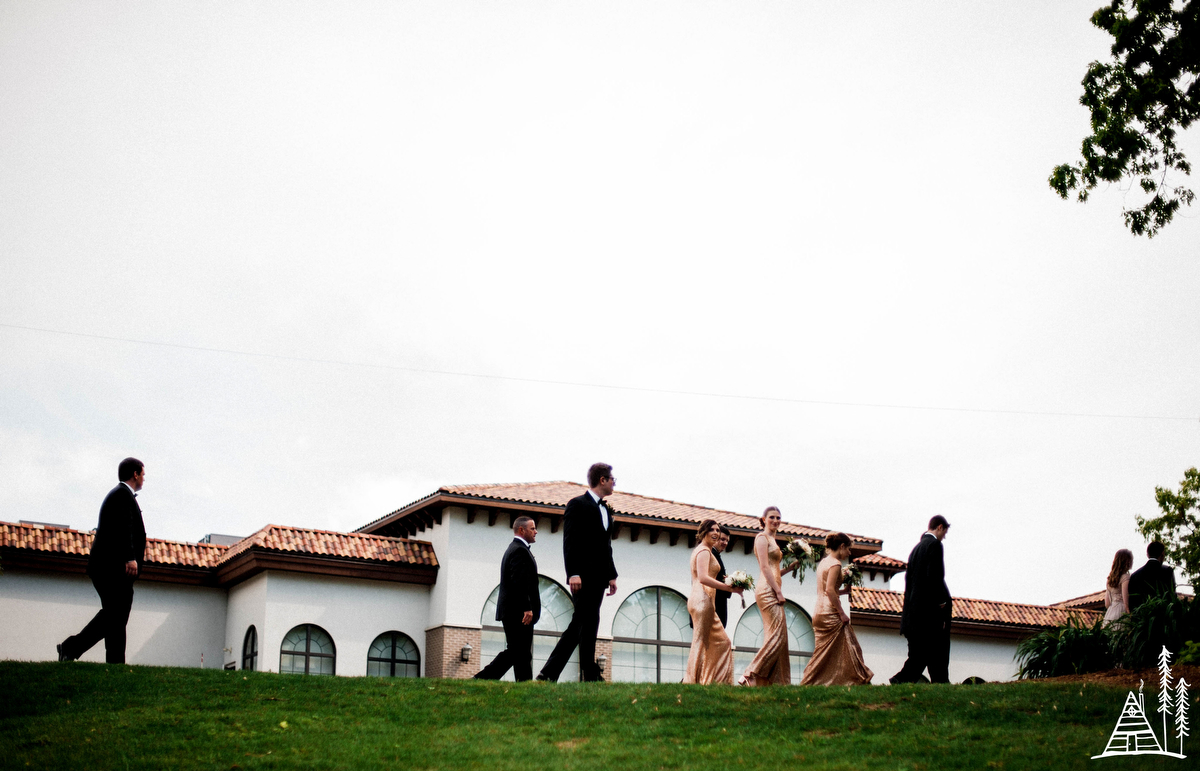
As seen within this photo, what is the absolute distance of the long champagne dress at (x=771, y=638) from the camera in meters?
14.5

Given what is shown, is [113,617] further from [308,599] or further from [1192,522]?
[1192,522]

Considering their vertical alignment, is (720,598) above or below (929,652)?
above

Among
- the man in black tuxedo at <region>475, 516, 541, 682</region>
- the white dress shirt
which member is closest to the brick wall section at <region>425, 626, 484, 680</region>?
the man in black tuxedo at <region>475, 516, 541, 682</region>

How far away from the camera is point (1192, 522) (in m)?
31.3

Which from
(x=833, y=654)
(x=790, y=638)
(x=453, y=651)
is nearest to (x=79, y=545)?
(x=453, y=651)

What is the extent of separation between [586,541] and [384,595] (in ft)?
53.9

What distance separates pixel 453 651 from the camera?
27.4 metres

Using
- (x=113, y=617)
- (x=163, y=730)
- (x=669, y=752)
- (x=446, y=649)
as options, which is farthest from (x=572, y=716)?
(x=446, y=649)

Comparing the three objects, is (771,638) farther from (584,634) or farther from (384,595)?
(384,595)

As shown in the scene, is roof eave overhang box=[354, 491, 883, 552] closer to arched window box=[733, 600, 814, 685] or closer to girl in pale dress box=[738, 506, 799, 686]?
arched window box=[733, 600, 814, 685]

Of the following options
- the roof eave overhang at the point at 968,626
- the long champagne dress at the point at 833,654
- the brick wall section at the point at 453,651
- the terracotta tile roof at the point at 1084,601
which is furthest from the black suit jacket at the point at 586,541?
the terracotta tile roof at the point at 1084,601

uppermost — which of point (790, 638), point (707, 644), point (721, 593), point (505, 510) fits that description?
point (505, 510)

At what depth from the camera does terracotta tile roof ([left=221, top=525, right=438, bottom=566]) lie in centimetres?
2747

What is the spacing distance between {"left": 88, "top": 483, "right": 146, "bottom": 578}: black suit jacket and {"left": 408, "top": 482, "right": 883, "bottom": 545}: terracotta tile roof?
15269 millimetres
